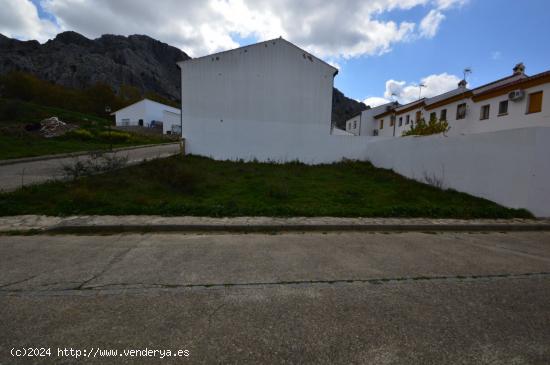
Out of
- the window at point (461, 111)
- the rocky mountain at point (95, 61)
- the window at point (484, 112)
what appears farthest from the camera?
the rocky mountain at point (95, 61)

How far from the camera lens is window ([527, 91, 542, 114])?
14.7 metres

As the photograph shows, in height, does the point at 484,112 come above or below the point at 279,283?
above

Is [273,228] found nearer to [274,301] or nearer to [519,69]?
[274,301]

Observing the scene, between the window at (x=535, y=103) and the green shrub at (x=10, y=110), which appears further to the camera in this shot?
the green shrub at (x=10, y=110)

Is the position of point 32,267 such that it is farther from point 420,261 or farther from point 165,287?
point 420,261

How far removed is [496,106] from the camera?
1780cm

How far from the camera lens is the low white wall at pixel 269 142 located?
52.7 ft

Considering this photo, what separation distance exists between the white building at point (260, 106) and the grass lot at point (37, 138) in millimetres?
9299

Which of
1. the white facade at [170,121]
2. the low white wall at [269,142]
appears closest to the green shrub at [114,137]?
the white facade at [170,121]

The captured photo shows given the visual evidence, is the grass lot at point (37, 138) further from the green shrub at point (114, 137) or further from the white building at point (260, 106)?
the white building at point (260, 106)

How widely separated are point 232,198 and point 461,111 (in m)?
22.9

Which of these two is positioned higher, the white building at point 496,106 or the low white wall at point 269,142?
the white building at point 496,106

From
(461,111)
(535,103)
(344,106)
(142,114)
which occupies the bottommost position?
(535,103)

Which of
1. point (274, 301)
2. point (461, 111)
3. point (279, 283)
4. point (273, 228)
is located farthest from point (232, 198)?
point (461, 111)
